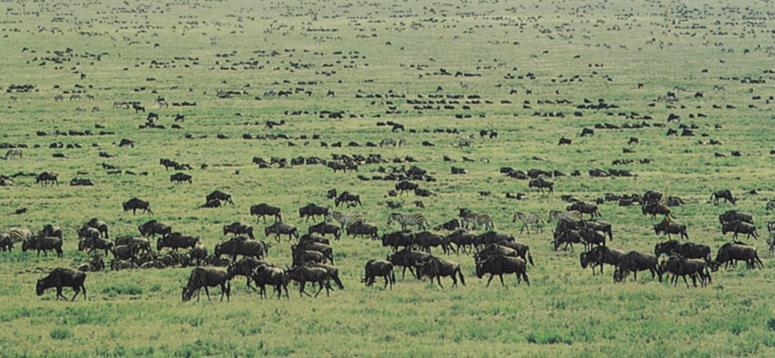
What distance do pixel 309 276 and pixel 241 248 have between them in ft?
17.4

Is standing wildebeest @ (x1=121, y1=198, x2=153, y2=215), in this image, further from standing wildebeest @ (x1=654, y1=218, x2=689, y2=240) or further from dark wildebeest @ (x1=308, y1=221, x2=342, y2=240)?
standing wildebeest @ (x1=654, y1=218, x2=689, y2=240)

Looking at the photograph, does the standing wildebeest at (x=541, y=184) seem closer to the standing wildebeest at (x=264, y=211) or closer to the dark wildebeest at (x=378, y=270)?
the standing wildebeest at (x=264, y=211)

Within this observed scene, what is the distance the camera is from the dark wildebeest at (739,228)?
33906 mm

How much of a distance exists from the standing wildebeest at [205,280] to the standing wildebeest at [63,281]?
2453mm

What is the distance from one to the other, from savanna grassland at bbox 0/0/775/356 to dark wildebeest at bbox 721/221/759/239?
15.8 inches

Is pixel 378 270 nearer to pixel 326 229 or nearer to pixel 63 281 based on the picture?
pixel 63 281

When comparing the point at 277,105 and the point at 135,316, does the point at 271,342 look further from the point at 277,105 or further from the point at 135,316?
the point at 277,105

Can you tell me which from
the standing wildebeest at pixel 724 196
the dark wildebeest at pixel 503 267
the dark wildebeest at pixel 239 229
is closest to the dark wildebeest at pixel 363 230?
the dark wildebeest at pixel 239 229

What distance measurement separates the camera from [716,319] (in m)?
21.7

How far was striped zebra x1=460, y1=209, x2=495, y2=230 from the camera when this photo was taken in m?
36.4

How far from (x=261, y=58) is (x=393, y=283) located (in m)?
89.1

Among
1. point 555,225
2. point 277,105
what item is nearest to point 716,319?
point 555,225

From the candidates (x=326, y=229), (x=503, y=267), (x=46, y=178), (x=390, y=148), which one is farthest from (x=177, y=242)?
(x=390, y=148)

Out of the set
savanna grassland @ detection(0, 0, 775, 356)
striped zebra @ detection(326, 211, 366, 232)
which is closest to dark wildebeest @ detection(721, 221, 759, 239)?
savanna grassland @ detection(0, 0, 775, 356)
